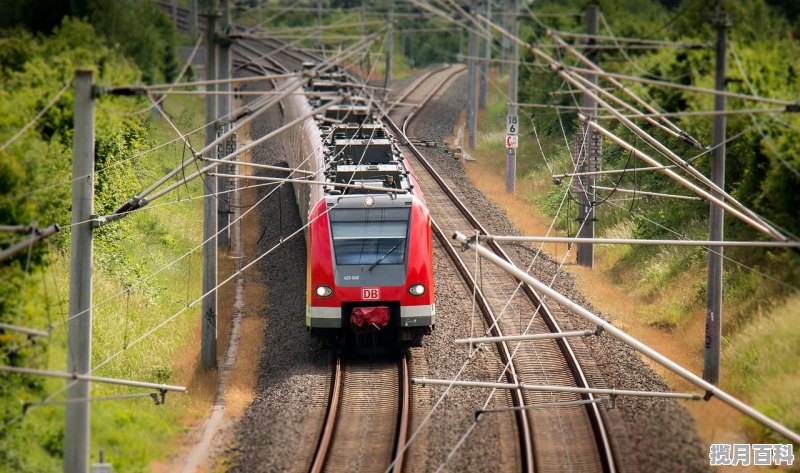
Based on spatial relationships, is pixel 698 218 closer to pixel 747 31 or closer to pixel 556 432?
pixel 747 31

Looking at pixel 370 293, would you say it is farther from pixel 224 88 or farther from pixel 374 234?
pixel 224 88

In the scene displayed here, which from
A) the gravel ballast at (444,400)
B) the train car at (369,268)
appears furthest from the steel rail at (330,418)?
the train car at (369,268)

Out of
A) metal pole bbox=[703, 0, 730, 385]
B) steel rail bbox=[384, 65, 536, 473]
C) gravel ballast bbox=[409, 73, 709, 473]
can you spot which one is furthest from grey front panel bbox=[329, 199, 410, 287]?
metal pole bbox=[703, 0, 730, 385]

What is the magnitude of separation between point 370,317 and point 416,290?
928 mm

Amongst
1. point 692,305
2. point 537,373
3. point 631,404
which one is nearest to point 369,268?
point 537,373

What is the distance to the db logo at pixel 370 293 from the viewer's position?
1789 cm

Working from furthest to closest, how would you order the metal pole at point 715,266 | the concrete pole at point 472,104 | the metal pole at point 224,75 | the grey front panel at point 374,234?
the concrete pole at point 472,104 → the metal pole at point 224,75 → the grey front panel at point 374,234 → the metal pole at point 715,266

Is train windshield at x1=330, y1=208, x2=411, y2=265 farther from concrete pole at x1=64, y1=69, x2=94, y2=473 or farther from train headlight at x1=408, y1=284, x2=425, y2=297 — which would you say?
concrete pole at x1=64, y1=69, x2=94, y2=473

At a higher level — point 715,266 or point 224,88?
point 224,88

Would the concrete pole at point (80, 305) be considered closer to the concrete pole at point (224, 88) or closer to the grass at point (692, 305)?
the concrete pole at point (224, 88)

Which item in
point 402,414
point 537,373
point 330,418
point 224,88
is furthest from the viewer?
point 224,88

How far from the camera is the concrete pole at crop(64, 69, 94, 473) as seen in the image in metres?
12.4

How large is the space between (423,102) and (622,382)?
33.5m

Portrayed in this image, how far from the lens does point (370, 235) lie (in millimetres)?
18344
